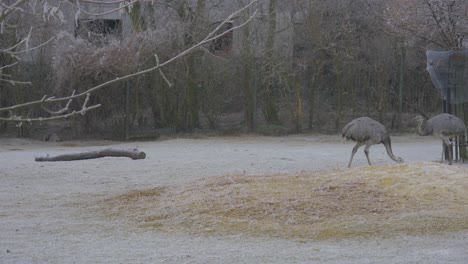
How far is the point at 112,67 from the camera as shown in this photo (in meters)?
19.4

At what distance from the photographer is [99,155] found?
12844mm

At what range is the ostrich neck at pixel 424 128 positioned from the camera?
1334 centimetres

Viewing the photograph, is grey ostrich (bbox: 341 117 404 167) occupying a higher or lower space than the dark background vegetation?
lower

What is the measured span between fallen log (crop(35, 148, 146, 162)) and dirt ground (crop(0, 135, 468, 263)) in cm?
15

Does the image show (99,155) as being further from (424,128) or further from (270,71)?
(270,71)

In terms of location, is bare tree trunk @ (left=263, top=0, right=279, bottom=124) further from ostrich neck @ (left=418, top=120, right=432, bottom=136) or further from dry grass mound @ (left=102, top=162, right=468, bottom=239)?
dry grass mound @ (left=102, top=162, right=468, bottom=239)

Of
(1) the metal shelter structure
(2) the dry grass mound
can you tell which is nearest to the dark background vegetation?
(1) the metal shelter structure

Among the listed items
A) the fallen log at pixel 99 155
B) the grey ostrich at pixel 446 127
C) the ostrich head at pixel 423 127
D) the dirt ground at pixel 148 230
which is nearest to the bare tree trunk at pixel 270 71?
the dirt ground at pixel 148 230

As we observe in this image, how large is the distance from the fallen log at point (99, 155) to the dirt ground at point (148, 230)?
0.48 ft

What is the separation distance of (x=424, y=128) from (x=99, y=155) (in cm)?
584

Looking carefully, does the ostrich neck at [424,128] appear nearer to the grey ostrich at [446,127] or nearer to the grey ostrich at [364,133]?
the grey ostrich at [446,127]

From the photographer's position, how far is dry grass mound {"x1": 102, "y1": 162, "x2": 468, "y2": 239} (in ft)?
23.0

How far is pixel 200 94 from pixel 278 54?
2.51m

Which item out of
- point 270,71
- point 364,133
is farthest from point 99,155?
point 270,71
